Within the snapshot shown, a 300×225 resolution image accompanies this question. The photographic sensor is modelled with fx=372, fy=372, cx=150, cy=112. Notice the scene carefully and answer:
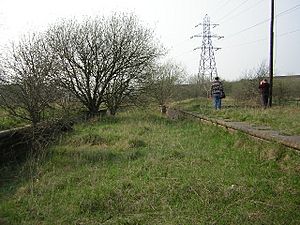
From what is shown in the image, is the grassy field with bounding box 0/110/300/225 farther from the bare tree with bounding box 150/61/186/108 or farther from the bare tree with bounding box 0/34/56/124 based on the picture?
the bare tree with bounding box 150/61/186/108

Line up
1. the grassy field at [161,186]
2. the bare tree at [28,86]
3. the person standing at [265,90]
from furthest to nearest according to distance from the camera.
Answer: the person standing at [265,90] → the bare tree at [28,86] → the grassy field at [161,186]

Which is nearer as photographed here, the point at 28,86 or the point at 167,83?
the point at 28,86

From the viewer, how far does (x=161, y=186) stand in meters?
5.77

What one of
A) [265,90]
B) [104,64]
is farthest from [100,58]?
[265,90]

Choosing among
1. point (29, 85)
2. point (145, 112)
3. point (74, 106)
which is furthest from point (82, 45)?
point (29, 85)

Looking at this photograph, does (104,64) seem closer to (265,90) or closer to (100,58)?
(100,58)

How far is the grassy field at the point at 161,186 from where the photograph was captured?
4.68 meters

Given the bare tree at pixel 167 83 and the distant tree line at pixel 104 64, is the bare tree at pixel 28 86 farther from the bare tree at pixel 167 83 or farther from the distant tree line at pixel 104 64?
the bare tree at pixel 167 83

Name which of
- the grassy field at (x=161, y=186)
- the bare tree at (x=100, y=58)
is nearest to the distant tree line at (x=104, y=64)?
the bare tree at (x=100, y=58)

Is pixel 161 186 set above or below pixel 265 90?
below

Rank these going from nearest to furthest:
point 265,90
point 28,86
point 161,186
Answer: point 161,186 < point 28,86 < point 265,90

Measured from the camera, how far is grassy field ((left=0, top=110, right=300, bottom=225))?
4.68 metres

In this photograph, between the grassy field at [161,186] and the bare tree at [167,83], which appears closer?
the grassy field at [161,186]

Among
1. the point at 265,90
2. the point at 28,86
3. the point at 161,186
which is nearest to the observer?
the point at 161,186
